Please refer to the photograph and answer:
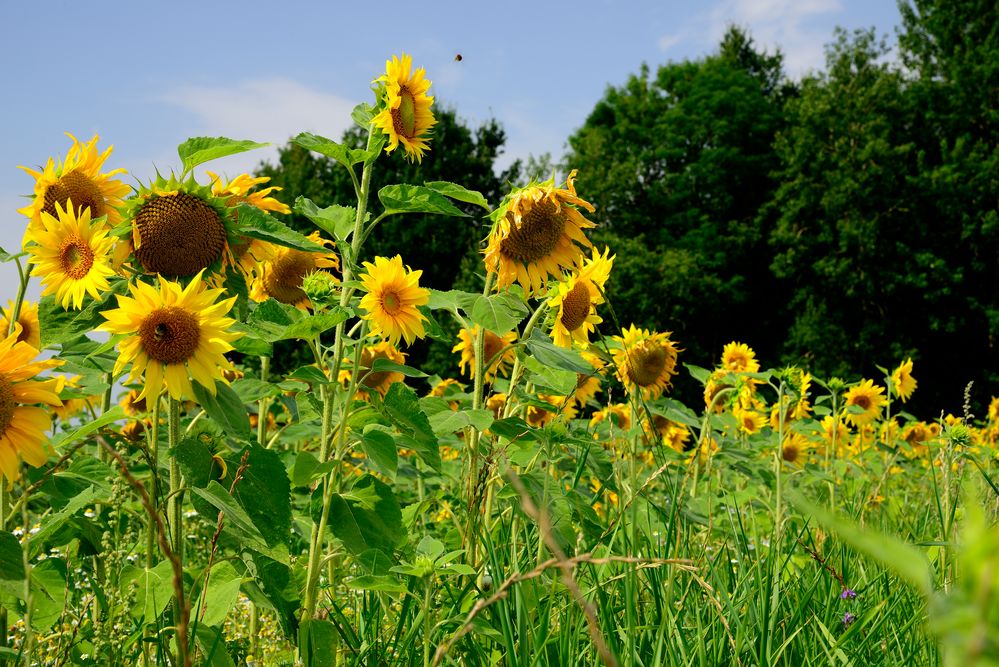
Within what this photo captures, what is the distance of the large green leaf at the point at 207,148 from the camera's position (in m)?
1.88

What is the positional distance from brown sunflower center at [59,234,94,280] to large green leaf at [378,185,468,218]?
69 cm

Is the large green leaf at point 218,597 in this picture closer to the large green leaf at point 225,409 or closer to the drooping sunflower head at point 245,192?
the large green leaf at point 225,409

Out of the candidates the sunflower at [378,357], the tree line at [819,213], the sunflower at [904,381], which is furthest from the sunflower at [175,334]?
the tree line at [819,213]

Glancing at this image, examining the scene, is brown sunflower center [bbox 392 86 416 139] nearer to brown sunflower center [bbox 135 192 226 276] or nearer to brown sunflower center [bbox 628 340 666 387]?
brown sunflower center [bbox 135 192 226 276]

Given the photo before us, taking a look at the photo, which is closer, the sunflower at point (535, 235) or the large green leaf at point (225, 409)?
the large green leaf at point (225, 409)

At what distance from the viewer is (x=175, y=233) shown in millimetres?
1854

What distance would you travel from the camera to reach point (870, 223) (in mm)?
24062

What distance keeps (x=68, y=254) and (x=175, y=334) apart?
49 cm

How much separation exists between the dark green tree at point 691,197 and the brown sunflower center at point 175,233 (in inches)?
880

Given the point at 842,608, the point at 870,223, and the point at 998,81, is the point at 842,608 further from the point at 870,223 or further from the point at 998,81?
the point at 998,81

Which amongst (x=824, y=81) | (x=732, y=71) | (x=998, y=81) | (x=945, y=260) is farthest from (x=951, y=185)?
(x=732, y=71)

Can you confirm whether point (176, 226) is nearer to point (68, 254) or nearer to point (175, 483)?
point (68, 254)

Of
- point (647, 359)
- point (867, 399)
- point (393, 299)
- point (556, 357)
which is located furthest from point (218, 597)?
point (867, 399)

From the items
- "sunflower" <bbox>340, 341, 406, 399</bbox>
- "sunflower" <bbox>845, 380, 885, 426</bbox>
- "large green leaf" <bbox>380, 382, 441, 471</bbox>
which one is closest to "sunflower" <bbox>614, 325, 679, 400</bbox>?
"sunflower" <bbox>340, 341, 406, 399</bbox>
